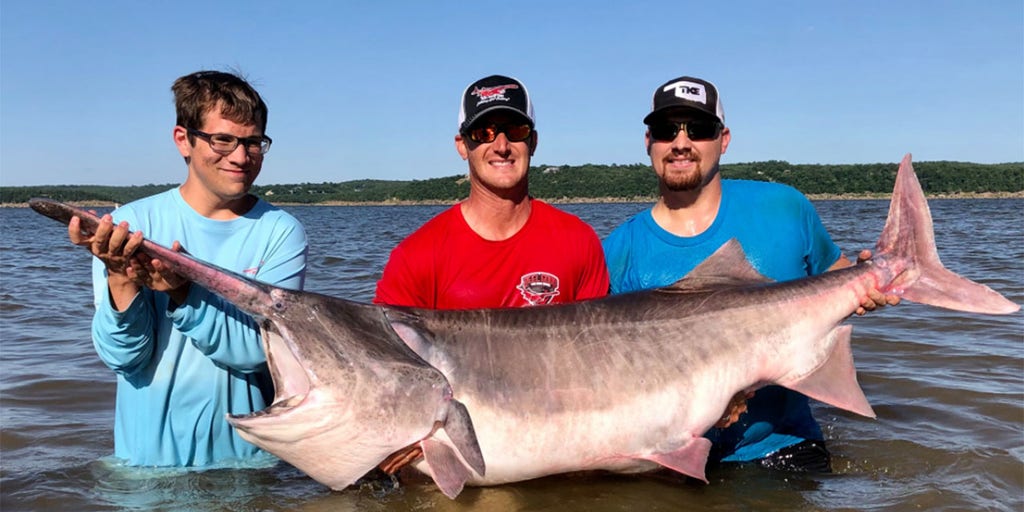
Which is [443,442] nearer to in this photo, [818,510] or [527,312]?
[527,312]

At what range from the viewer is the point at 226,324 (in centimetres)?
387

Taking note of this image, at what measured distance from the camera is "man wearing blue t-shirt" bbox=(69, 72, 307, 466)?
13.0ft

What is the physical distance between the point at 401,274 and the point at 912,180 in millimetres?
2991

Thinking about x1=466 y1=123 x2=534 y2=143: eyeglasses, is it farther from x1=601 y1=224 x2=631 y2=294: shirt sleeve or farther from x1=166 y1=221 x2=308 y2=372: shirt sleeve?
x1=166 y1=221 x2=308 y2=372: shirt sleeve

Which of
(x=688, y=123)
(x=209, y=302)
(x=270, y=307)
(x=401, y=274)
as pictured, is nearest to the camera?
(x=270, y=307)

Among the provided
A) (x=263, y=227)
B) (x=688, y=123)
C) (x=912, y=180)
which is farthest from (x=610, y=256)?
(x=263, y=227)

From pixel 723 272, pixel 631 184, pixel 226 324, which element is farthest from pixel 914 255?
pixel 631 184

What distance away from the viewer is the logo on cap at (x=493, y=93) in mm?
4531

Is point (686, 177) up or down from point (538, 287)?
up

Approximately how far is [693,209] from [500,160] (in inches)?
54.1

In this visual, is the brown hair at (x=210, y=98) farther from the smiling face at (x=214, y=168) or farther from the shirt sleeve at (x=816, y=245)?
the shirt sleeve at (x=816, y=245)

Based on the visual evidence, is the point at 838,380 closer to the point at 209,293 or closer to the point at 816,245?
the point at 816,245

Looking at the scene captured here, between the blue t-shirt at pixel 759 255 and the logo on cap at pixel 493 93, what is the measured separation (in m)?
1.35

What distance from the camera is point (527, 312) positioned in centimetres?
420
